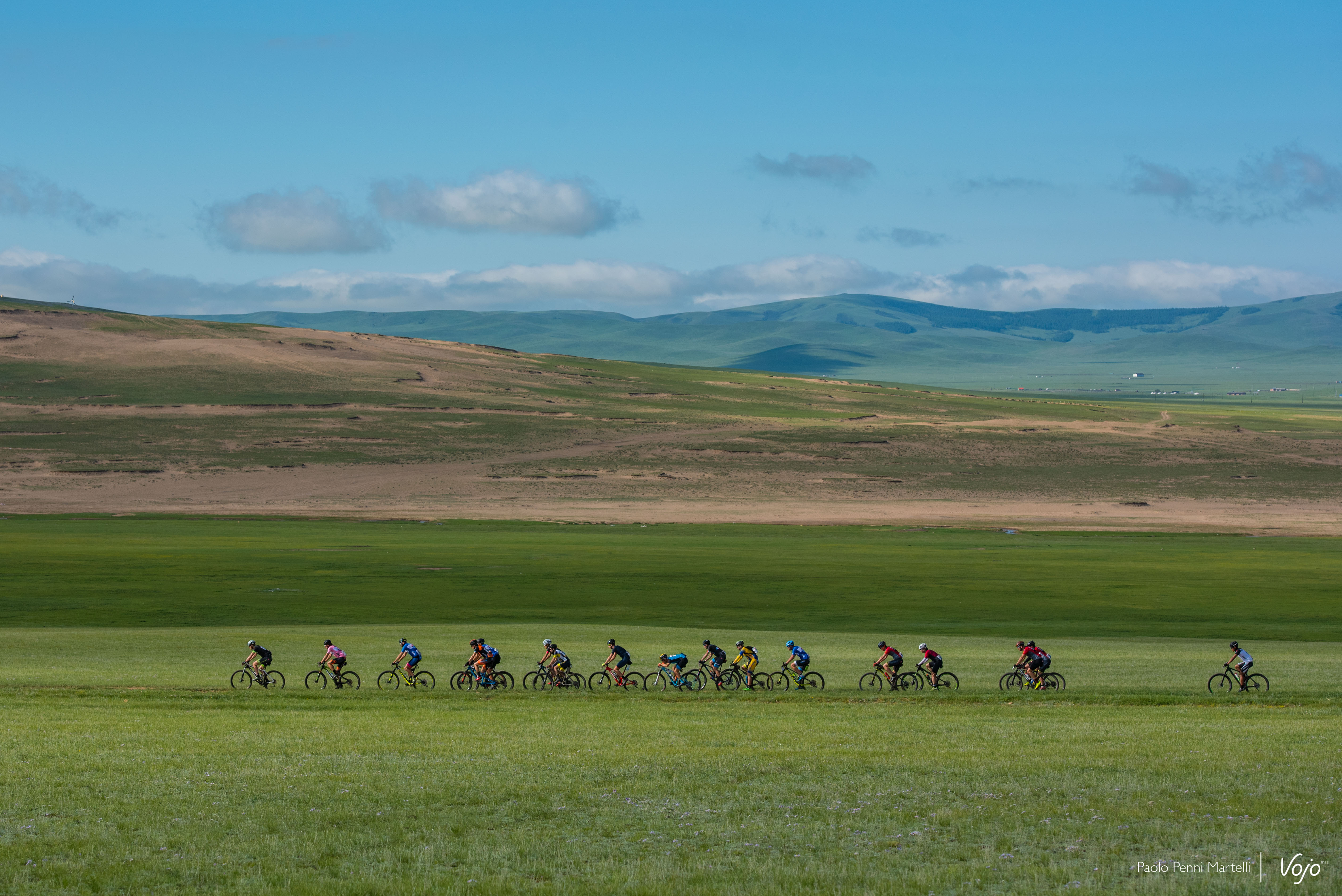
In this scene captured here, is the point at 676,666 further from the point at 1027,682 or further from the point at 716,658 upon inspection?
the point at 1027,682

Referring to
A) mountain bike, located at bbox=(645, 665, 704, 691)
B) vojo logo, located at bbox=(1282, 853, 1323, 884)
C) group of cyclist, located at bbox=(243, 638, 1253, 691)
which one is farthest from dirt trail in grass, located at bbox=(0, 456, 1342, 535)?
vojo logo, located at bbox=(1282, 853, 1323, 884)

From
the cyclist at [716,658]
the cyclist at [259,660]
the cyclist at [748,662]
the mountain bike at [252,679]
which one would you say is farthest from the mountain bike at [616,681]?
the cyclist at [259,660]

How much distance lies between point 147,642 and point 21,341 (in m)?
153

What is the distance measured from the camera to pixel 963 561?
70.7m

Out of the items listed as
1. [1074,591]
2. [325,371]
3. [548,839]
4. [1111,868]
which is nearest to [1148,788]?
[1111,868]

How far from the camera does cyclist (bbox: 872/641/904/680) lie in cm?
3058

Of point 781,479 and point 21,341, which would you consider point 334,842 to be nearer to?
point 781,479

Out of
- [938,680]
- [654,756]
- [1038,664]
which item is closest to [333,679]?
[654,756]

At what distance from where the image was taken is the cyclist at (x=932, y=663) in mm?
30266

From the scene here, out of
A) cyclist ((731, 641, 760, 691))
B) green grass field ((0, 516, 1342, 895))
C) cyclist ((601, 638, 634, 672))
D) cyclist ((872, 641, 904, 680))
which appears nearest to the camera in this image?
green grass field ((0, 516, 1342, 895))

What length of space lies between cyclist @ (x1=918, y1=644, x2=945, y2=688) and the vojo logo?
54.1 feet

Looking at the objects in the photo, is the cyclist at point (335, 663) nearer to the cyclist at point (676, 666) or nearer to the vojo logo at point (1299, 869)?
the cyclist at point (676, 666)

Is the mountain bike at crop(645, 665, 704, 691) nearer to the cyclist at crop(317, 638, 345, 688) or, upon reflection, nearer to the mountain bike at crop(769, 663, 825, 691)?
the mountain bike at crop(769, 663, 825, 691)

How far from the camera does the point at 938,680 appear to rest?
30.7 m
